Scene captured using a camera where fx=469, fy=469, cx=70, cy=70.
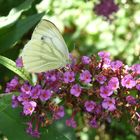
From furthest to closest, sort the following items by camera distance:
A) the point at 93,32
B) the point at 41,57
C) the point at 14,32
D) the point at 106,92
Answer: the point at 93,32 → the point at 14,32 → the point at 41,57 → the point at 106,92

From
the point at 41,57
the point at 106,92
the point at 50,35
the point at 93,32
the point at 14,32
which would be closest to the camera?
the point at 106,92

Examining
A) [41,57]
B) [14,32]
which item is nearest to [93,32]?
[14,32]

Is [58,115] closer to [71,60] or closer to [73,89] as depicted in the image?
[73,89]

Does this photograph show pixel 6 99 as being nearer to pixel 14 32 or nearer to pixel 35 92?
pixel 35 92

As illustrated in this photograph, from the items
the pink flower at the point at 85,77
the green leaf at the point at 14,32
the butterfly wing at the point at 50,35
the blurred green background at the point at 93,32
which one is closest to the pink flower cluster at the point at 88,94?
the pink flower at the point at 85,77

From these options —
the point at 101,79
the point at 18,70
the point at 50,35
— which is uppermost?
the point at 50,35

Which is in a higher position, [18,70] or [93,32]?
[18,70]

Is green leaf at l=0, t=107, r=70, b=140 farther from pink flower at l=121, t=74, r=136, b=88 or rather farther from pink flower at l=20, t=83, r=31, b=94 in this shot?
pink flower at l=121, t=74, r=136, b=88
